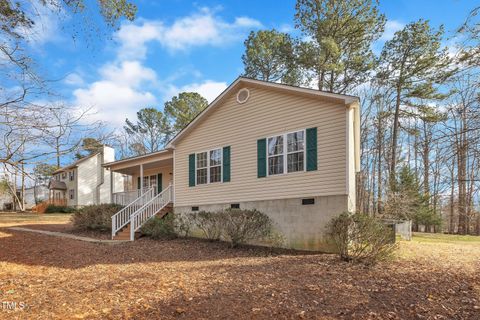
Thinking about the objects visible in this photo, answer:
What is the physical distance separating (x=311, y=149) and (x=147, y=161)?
9434mm

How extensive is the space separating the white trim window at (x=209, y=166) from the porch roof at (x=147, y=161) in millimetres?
2138

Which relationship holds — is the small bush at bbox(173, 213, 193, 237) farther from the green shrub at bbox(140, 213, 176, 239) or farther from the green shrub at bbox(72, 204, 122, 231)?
the green shrub at bbox(72, 204, 122, 231)

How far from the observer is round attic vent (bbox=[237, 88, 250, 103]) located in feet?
41.1

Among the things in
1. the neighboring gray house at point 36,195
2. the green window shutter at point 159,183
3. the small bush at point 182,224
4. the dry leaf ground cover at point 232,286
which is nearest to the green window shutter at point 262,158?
the dry leaf ground cover at point 232,286

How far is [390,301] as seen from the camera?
5.18 m

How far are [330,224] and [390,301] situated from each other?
13.1 ft

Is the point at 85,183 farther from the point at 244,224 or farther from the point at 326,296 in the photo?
the point at 326,296

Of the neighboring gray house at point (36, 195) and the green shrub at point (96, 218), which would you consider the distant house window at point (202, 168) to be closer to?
the green shrub at point (96, 218)

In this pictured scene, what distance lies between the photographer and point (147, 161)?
16672 millimetres

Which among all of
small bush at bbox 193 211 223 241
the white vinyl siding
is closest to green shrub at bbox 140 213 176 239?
small bush at bbox 193 211 223 241

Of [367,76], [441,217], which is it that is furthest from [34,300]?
[441,217]

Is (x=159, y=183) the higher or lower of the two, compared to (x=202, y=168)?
lower

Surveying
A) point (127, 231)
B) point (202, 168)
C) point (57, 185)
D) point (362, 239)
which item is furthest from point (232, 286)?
point (57, 185)

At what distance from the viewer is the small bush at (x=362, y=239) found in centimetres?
785
